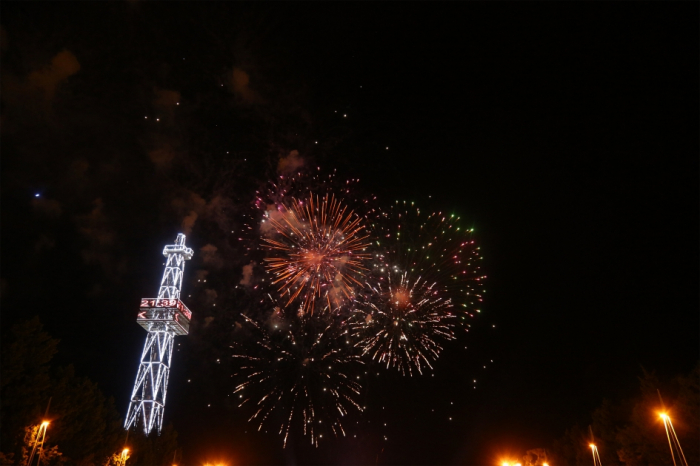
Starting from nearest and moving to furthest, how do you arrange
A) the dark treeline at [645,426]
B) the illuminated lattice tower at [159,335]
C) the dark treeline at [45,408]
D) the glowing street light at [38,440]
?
the glowing street light at [38,440]
the dark treeline at [45,408]
the dark treeline at [645,426]
the illuminated lattice tower at [159,335]

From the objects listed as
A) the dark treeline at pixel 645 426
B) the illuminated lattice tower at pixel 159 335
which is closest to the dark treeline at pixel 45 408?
the illuminated lattice tower at pixel 159 335

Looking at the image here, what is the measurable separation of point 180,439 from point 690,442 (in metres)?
52.7

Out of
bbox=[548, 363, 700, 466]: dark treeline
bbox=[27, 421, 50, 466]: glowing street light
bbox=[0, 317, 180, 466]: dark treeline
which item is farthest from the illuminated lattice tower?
bbox=[548, 363, 700, 466]: dark treeline

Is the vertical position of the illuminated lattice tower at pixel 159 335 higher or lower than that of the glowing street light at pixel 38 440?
higher

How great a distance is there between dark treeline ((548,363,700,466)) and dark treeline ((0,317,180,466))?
33597 mm

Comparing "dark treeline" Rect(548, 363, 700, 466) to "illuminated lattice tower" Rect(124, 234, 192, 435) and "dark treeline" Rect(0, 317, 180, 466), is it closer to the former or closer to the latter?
"dark treeline" Rect(0, 317, 180, 466)

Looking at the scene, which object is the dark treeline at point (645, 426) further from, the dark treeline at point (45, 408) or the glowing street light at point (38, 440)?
the dark treeline at point (45, 408)

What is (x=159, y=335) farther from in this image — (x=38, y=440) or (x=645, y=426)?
(x=645, y=426)

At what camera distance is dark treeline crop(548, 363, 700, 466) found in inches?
1222

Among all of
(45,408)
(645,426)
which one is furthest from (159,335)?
(645,426)

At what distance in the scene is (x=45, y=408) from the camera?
28266 mm

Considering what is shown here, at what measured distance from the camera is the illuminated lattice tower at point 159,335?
58.6 meters

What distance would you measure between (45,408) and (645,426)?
125 ft

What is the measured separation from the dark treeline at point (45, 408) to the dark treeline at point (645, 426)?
1323 inches
